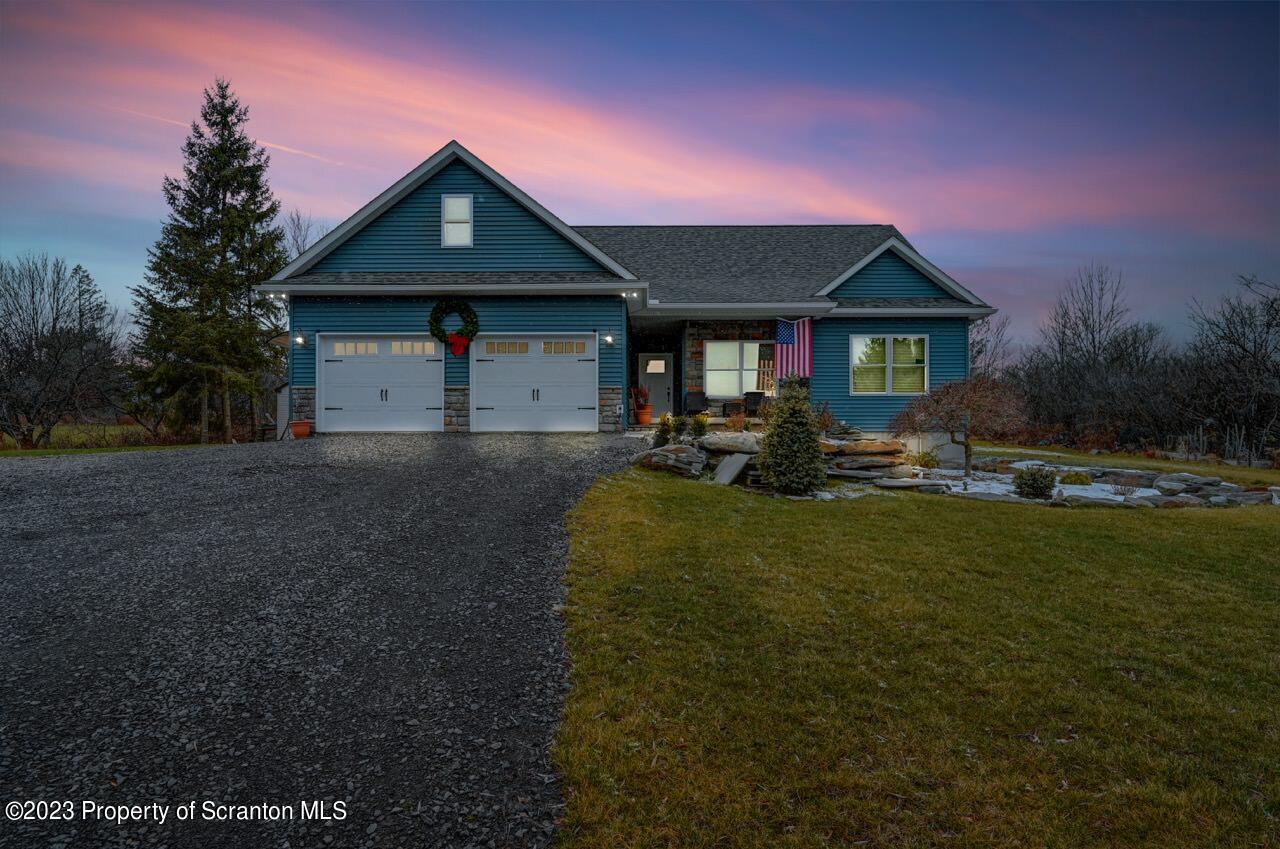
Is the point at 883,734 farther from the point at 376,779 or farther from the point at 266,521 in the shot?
the point at 266,521

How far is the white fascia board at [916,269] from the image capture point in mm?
14742

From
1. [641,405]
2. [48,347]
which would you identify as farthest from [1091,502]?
[48,347]

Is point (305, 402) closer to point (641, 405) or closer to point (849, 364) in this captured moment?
point (641, 405)

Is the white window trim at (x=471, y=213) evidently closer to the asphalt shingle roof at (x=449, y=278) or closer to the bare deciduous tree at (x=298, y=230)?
the asphalt shingle roof at (x=449, y=278)

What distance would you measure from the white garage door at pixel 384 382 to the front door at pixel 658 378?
21.7 ft

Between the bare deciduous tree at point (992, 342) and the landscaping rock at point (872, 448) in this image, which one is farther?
the bare deciduous tree at point (992, 342)

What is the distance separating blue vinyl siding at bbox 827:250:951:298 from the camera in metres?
15.1

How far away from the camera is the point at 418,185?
44.4 feet

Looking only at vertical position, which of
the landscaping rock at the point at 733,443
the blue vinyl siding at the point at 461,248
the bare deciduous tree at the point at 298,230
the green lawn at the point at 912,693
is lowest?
the green lawn at the point at 912,693

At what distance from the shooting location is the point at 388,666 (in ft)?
11.1

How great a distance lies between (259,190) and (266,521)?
21.8 m

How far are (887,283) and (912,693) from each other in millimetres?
14105

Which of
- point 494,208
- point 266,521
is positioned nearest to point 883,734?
point 266,521

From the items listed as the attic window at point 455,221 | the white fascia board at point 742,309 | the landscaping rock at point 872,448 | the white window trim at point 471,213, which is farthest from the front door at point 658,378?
the landscaping rock at point 872,448
